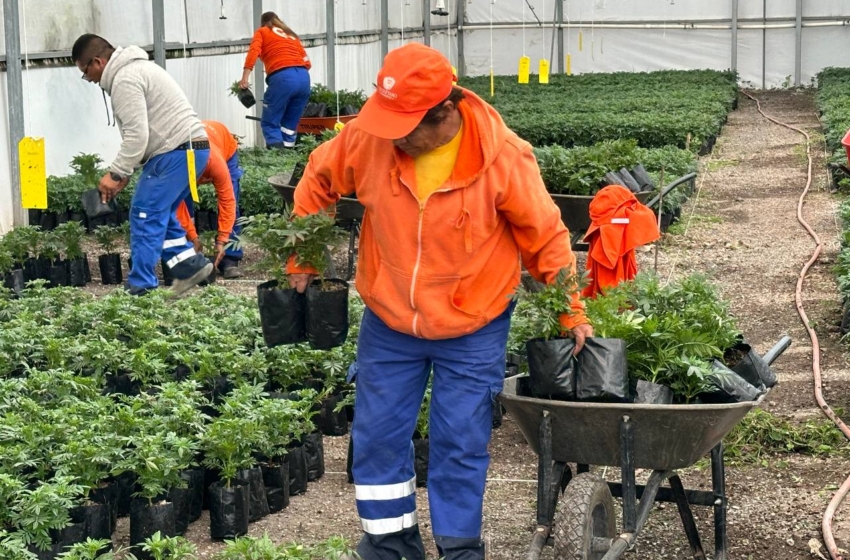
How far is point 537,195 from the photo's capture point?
3914 millimetres

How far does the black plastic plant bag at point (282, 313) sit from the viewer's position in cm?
449

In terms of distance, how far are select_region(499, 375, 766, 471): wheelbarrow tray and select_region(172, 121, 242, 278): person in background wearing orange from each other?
18.0ft

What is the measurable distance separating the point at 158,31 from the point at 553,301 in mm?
11096

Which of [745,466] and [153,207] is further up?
[153,207]

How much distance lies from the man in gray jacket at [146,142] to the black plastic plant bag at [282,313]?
140 inches

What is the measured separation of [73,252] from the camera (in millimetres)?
9188

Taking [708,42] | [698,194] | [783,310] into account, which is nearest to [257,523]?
[783,310]

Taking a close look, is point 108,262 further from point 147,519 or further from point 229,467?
point 147,519

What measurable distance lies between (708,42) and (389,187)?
1130 inches

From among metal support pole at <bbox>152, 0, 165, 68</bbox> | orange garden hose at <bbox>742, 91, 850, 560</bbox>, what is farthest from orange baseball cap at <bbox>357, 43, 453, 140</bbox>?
metal support pole at <bbox>152, 0, 165, 68</bbox>

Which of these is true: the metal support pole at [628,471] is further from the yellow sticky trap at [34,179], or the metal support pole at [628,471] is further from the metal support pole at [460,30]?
the metal support pole at [460,30]

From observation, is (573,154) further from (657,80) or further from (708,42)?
(708,42)

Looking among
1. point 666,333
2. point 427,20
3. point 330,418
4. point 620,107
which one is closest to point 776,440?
point 666,333

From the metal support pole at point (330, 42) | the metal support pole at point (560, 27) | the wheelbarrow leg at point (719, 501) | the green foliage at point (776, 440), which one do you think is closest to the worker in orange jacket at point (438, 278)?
the wheelbarrow leg at point (719, 501)
